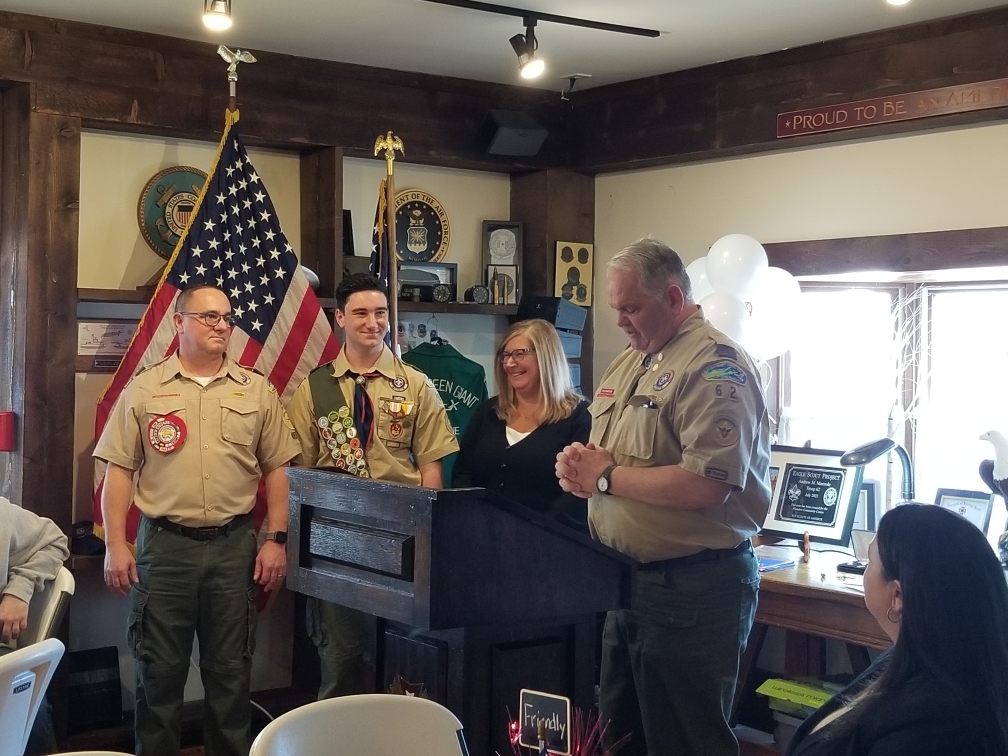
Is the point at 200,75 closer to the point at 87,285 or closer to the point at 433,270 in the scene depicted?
the point at 87,285

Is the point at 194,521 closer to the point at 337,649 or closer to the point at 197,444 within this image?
the point at 197,444

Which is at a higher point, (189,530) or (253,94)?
(253,94)

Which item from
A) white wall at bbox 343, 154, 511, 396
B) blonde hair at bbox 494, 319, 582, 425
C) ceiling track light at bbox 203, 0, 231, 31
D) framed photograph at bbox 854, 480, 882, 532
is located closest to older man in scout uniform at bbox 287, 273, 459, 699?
blonde hair at bbox 494, 319, 582, 425

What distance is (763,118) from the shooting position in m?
4.21

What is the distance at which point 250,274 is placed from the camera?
4.05 metres

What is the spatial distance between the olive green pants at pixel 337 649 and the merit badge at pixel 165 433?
2.46 feet

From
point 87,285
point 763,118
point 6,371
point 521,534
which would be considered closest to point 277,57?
point 87,285

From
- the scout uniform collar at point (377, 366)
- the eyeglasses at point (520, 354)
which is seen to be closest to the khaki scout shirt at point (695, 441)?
the eyeglasses at point (520, 354)

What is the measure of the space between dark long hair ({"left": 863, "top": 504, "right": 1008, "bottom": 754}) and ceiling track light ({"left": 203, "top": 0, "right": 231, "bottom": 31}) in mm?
2440

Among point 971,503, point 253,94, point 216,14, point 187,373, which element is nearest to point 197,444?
point 187,373

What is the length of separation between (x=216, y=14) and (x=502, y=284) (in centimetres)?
201

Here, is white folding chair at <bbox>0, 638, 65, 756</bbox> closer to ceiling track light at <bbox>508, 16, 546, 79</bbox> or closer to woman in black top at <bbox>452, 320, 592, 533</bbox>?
woman in black top at <bbox>452, 320, 592, 533</bbox>

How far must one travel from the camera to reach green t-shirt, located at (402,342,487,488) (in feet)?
15.4

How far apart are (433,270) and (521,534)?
317 centimetres
